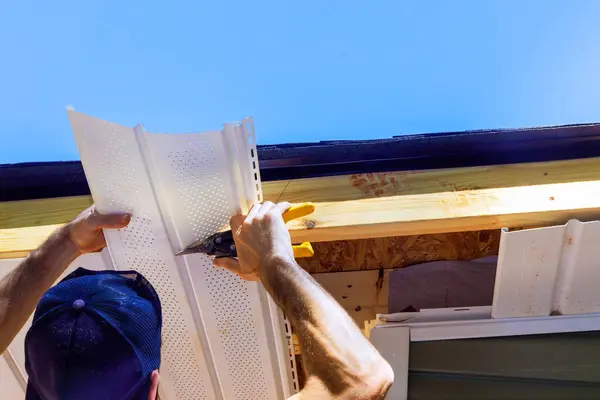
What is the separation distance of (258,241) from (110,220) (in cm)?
46

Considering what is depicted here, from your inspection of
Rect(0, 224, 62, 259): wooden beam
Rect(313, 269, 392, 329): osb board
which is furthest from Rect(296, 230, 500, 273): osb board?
Rect(0, 224, 62, 259): wooden beam

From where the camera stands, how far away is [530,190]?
179cm

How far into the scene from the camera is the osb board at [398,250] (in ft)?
6.71

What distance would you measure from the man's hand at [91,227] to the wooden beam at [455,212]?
526 mm

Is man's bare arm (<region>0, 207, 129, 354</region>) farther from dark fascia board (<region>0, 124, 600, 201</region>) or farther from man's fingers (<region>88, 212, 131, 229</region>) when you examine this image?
dark fascia board (<region>0, 124, 600, 201</region>)

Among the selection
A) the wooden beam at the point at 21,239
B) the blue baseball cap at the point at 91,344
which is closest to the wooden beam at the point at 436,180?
the blue baseball cap at the point at 91,344

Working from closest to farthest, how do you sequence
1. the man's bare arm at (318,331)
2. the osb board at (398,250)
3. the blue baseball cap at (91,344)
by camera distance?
the man's bare arm at (318,331)
the blue baseball cap at (91,344)
the osb board at (398,250)

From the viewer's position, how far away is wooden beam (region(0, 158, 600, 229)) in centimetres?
184

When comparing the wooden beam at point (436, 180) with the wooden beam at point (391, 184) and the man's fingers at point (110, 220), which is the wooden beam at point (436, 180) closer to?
the wooden beam at point (391, 184)

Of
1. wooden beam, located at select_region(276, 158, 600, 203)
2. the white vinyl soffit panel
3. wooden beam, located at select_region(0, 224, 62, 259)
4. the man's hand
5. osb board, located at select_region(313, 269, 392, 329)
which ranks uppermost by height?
wooden beam, located at select_region(276, 158, 600, 203)

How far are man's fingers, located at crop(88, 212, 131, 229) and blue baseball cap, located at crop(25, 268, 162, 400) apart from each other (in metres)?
0.17

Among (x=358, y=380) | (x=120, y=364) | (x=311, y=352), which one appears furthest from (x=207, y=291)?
(x=358, y=380)

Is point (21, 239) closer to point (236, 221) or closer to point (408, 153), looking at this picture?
point (236, 221)

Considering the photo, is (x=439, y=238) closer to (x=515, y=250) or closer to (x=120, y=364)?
(x=515, y=250)
